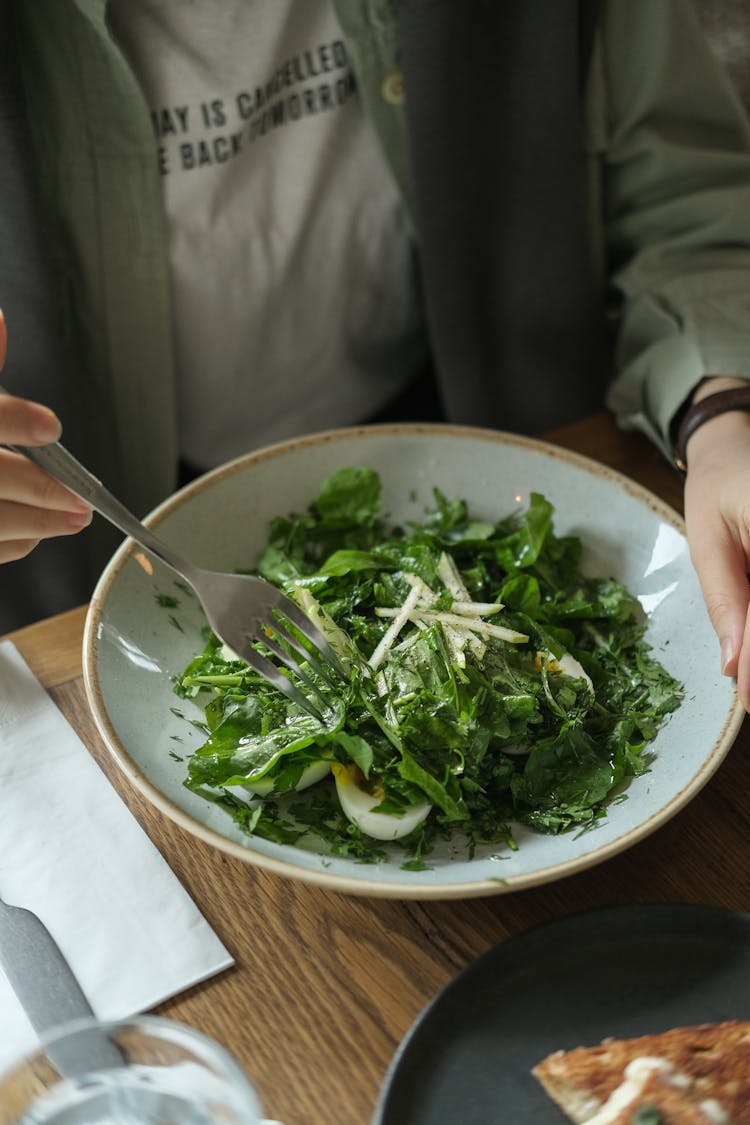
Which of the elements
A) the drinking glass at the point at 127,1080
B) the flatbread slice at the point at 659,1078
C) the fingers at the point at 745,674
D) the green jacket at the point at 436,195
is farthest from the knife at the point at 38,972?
the green jacket at the point at 436,195

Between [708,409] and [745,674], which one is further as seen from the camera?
[708,409]

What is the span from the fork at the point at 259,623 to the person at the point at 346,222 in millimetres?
405

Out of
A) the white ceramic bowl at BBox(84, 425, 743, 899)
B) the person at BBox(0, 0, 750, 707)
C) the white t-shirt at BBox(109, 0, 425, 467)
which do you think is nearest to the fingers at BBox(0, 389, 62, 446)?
the white ceramic bowl at BBox(84, 425, 743, 899)

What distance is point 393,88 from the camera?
1571 mm

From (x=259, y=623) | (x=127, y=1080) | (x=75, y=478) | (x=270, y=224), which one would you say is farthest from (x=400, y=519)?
(x=127, y=1080)

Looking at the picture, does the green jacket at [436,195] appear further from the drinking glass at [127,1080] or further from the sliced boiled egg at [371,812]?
the drinking glass at [127,1080]

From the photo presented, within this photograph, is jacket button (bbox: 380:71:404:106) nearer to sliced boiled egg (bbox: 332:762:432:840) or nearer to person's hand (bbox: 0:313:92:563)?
person's hand (bbox: 0:313:92:563)

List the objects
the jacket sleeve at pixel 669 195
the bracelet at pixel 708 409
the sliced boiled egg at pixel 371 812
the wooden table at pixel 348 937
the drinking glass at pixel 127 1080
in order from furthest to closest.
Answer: the jacket sleeve at pixel 669 195 → the bracelet at pixel 708 409 → the sliced boiled egg at pixel 371 812 → the wooden table at pixel 348 937 → the drinking glass at pixel 127 1080

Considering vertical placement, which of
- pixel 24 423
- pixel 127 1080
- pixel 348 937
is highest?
pixel 24 423

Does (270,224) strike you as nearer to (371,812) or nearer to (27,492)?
(27,492)

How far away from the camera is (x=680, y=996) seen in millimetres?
841

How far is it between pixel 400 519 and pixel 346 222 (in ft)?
2.11

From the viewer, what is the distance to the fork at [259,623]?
1029 mm

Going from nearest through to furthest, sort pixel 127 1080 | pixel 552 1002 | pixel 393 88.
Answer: pixel 127 1080
pixel 552 1002
pixel 393 88
